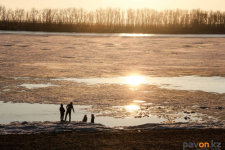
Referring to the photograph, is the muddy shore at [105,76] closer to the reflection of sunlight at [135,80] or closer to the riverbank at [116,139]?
the reflection of sunlight at [135,80]

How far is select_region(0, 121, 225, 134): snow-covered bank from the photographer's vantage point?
10.8 metres

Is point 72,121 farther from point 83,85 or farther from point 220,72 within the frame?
point 220,72

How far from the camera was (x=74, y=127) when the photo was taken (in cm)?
1122

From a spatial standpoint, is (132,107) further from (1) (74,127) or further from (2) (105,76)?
(2) (105,76)

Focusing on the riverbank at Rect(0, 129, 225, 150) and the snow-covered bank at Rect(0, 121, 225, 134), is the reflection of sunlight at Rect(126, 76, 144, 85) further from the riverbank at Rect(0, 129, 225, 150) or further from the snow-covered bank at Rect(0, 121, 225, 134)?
the riverbank at Rect(0, 129, 225, 150)

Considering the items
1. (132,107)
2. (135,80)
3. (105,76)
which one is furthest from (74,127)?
(105,76)

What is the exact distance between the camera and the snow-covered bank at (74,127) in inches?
426

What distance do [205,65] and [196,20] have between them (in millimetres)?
89468

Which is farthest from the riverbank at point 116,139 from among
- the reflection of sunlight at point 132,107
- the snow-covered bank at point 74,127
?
the reflection of sunlight at point 132,107

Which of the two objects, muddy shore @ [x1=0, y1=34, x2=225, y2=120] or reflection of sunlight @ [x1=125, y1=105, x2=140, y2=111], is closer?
reflection of sunlight @ [x1=125, y1=105, x2=140, y2=111]

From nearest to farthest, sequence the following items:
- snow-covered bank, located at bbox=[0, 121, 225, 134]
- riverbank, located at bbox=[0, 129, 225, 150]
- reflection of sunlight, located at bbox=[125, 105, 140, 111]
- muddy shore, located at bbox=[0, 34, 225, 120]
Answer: riverbank, located at bbox=[0, 129, 225, 150], snow-covered bank, located at bbox=[0, 121, 225, 134], reflection of sunlight, located at bbox=[125, 105, 140, 111], muddy shore, located at bbox=[0, 34, 225, 120]

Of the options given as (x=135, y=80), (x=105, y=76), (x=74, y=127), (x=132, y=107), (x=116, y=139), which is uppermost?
(x=105, y=76)

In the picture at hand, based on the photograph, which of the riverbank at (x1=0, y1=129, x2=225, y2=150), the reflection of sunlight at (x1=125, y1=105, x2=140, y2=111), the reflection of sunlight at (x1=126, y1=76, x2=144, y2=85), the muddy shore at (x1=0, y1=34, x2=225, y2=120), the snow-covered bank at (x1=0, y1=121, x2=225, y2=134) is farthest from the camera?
the reflection of sunlight at (x1=126, y1=76, x2=144, y2=85)

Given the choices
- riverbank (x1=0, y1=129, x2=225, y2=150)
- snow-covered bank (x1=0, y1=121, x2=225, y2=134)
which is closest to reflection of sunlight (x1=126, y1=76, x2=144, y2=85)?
snow-covered bank (x1=0, y1=121, x2=225, y2=134)
